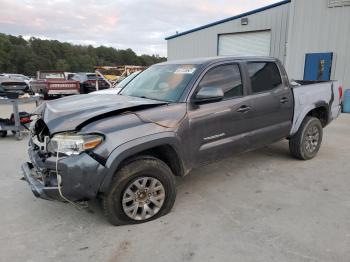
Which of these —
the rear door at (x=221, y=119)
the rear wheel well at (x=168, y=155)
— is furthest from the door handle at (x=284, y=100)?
the rear wheel well at (x=168, y=155)

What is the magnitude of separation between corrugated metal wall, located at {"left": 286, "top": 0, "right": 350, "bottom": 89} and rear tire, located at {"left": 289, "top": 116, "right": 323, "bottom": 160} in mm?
6992

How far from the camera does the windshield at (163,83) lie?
366 cm

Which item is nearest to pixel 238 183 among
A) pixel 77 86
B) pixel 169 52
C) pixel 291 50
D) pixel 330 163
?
pixel 330 163

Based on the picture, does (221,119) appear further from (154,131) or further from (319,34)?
(319,34)

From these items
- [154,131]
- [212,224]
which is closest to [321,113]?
[212,224]

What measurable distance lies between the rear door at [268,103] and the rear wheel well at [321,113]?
3.14 ft

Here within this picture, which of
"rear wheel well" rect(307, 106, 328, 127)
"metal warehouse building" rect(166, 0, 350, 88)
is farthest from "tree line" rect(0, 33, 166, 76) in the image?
"rear wheel well" rect(307, 106, 328, 127)

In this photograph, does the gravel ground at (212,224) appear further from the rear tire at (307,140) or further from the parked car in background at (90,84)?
the parked car in background at (90,84)

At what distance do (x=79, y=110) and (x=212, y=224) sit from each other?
1.90 meters

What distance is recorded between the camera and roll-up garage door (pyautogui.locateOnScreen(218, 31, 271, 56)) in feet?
47.9

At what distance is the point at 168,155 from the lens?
345cm

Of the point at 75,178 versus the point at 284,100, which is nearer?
the point at 75,178

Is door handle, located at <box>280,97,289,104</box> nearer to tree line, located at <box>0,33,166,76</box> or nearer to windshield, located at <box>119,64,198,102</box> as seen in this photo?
windshield, located at <box>119,64,198,102</box>

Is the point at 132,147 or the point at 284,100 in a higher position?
the point at 284,100
